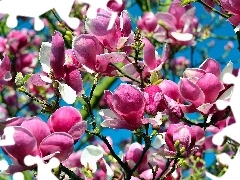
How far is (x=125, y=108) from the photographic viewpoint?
4.26ft

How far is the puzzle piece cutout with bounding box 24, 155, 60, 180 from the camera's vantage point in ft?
3.10

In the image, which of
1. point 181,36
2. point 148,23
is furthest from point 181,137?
point 148,23

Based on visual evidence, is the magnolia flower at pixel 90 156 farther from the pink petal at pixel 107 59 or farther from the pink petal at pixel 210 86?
the pink petal at pixel 210 86

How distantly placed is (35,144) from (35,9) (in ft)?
0.90

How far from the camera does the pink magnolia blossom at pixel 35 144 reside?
1071 mm

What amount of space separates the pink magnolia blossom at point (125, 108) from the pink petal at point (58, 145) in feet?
0.67

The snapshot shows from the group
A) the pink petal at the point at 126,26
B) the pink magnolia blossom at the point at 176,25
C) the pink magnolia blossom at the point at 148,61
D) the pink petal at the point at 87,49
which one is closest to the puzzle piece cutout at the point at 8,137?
the pink petal at the point at 87,49

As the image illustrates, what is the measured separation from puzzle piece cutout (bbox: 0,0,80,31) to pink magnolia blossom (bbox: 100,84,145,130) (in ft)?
0.84

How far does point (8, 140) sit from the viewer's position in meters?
1.05

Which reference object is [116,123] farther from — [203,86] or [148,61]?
[148,61]

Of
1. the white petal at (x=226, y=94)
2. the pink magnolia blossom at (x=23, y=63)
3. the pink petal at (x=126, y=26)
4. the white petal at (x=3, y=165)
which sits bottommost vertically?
the pink magnolia blossom at (x=23, y=63)

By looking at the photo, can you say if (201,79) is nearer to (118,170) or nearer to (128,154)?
(128,154)

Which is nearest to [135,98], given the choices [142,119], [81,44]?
[142,119]

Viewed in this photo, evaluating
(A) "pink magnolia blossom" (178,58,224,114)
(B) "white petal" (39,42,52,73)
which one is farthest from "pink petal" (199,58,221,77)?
(B) "white petal" (39,42,52,73)
